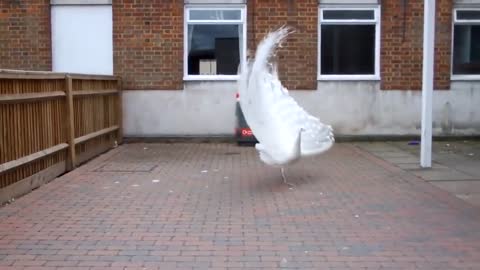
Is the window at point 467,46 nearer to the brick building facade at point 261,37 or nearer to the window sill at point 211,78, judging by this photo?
the brick building facade at point 261,37

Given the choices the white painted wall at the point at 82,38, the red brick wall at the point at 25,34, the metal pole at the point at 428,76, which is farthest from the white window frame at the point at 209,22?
the metal pole at the point at 428,76

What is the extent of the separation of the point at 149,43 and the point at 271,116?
614 centimetres

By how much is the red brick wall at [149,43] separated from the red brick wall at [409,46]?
4948 millimetres

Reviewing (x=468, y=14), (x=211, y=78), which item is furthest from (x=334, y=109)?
(x=468, y=14)

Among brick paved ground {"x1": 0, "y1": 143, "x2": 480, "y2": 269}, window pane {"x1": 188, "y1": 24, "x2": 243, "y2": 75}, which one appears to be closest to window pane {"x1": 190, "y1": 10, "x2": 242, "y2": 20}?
window pane {"x1": 188, "y1": 24, "x2": 243, "y2": 75}

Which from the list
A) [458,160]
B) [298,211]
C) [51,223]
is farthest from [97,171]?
[458,160]

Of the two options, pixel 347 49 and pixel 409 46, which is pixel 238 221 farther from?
pixel 409 46

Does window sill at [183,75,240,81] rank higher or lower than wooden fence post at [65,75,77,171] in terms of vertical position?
higher

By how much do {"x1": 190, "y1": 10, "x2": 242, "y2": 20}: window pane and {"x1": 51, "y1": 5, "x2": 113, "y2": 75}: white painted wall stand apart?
2.02 metres

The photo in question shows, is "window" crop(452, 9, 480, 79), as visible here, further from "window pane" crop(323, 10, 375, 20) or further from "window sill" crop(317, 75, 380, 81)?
"window pane" crop(323, 10, 375, 20)

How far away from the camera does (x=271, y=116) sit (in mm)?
9336

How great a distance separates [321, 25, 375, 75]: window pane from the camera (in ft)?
48.9

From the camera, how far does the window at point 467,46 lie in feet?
49.0

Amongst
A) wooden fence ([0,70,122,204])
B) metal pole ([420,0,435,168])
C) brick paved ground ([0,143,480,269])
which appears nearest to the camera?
brick paved ground ([0,143,480,269])
